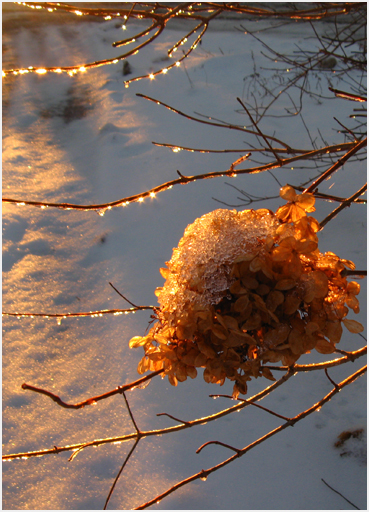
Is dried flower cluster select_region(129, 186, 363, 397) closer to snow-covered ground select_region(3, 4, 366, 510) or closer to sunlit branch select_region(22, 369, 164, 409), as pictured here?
sunlit branch select_region(22, 369, 164, 409)

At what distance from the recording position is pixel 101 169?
3.33 m

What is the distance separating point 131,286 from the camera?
2.37 meters

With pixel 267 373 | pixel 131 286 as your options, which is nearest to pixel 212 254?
pixel 267 373

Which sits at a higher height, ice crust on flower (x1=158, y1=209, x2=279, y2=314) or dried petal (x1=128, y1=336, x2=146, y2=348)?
ice crust on flower (x1=158, y1=209, x2=279, y2=314)

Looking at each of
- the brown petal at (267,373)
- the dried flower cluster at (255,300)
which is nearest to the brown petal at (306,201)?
the dried flower cluster at (255,300)

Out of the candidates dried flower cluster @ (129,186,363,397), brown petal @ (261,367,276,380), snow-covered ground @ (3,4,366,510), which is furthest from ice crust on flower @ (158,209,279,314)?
snow-covered ground @ (3,4,366,510)

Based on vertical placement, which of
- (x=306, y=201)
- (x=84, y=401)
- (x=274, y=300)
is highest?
(x=306, y=201)

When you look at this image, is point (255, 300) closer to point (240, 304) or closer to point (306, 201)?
point (240, 304)

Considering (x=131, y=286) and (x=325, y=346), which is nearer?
(x=325, y=346)

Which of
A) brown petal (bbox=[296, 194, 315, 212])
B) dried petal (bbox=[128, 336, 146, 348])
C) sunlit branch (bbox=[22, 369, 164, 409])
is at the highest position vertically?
brown petal (bbox=[296, 194, 315, 212])

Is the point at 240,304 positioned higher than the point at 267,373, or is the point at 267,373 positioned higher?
the point at 240,304

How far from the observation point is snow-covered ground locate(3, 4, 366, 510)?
1.51 metres

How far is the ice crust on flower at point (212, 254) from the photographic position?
0.54 m

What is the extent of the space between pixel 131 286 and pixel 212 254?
1875 millimetres
